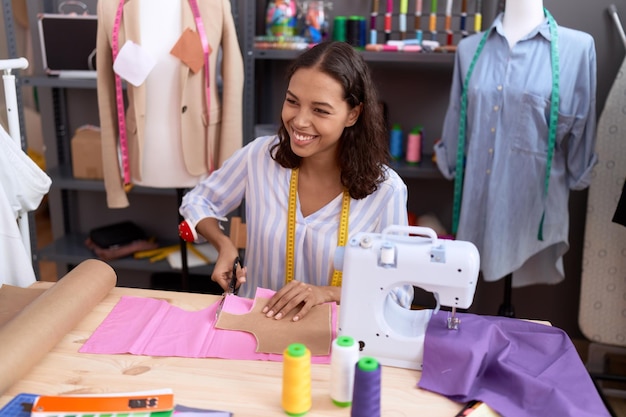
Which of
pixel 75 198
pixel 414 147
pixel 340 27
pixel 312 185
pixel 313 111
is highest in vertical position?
pixel 340 27

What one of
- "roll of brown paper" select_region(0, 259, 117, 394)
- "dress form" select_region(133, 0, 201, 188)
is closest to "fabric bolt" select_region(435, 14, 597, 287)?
"dress form" select_region(133, 0, 201, 188)

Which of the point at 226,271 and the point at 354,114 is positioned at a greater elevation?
the point at 354,114

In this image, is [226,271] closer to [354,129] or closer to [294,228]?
[294,228]

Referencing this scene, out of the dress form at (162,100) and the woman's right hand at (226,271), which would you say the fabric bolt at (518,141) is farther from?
the woman's right hand at (226,271)

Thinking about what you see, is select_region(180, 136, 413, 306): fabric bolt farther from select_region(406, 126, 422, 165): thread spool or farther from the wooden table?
select_region(406, 126, 422, 165): thread spool

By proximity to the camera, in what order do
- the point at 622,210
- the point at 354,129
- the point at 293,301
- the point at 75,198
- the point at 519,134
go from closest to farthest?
the point at 293,301, the point at 354,129, the point at 622,210, the point at 519,134, the point at 75,198

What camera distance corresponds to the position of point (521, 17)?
249 cm

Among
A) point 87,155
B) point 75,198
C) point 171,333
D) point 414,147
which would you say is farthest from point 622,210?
point 75,198

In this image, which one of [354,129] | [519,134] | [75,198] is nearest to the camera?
[354,129]

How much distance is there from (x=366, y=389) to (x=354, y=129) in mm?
904

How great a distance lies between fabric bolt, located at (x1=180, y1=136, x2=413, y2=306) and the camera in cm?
185

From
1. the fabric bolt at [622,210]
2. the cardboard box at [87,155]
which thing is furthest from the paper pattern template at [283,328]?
the cardboard box at [87,155]

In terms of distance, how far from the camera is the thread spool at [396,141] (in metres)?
3.04

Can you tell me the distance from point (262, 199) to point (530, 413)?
1.01 m
